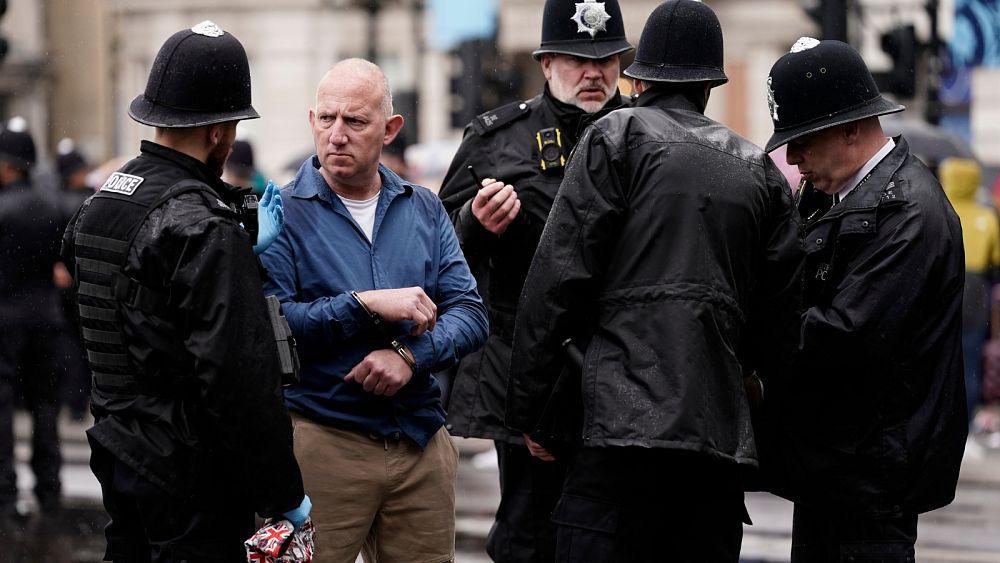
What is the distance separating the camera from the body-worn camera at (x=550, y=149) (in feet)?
18.9

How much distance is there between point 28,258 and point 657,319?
22.5 ft

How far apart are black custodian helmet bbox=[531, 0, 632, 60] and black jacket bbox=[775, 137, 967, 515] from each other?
1328mm

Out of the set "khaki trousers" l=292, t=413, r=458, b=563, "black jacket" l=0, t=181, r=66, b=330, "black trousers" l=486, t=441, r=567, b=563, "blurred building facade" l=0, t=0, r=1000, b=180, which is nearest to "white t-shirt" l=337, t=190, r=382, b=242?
"khaki trousers" l=292, t=413, r=458, b=563

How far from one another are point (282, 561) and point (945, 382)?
2158 mm

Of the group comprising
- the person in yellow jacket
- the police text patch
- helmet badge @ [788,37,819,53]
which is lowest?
the person in yellow jacket

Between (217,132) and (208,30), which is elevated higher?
(208,30)

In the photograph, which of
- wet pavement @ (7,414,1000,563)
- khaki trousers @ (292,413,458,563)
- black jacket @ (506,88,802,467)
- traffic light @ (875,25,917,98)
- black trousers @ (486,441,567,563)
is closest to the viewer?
black jacket @ (506,88,802,467)

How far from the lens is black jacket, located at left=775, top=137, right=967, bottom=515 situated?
4.74 meters

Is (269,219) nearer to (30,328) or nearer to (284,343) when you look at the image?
(284,343)

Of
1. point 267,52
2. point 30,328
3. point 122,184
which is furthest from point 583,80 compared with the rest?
point 267,52

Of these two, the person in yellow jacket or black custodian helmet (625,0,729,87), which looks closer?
black custodian helmet (625,0,729,87)

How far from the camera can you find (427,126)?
129 feet

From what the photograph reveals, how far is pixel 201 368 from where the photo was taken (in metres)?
3.97

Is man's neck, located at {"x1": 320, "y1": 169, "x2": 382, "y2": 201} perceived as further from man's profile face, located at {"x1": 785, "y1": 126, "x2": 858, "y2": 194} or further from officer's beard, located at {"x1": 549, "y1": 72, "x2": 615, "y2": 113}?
man's profile face, located at {"x1": 785, "y1": 126, "x2": 858, "y2": 194}
